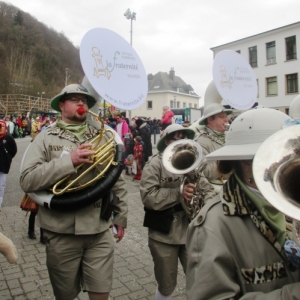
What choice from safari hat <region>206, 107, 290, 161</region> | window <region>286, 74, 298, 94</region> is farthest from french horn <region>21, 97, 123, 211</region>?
window <region>286, 74, 298, 94</region>

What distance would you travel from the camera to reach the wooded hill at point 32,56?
56.4m

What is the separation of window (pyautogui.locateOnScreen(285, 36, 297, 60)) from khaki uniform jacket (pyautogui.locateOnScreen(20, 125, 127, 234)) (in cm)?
3692

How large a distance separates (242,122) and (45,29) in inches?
3561

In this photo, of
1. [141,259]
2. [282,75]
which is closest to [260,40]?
[282,75]

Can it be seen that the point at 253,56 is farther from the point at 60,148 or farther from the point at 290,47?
the point at 60,148

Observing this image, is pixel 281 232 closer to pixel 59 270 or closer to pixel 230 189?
pixel 230 189

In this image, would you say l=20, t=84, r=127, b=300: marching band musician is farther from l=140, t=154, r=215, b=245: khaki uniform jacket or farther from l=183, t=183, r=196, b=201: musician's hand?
l=183, t=183, r=196, b=201: musician's hand

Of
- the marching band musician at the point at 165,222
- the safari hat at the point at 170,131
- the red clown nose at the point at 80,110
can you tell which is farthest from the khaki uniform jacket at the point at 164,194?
the red clown nose at the point at 80,110

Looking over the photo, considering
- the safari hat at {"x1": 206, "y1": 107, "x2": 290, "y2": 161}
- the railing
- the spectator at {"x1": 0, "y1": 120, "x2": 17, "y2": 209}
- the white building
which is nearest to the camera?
the safari hat at {"x1": 206, "y1": 107, "x2": 290, "y2": 161}

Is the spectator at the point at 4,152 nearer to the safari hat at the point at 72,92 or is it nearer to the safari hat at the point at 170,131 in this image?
the safari hat at the point at 72,92

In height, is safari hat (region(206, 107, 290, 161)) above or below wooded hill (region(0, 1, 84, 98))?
below

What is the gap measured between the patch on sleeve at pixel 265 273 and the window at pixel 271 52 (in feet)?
127

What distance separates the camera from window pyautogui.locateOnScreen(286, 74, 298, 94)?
34500 mm

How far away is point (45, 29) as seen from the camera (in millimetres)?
82875
